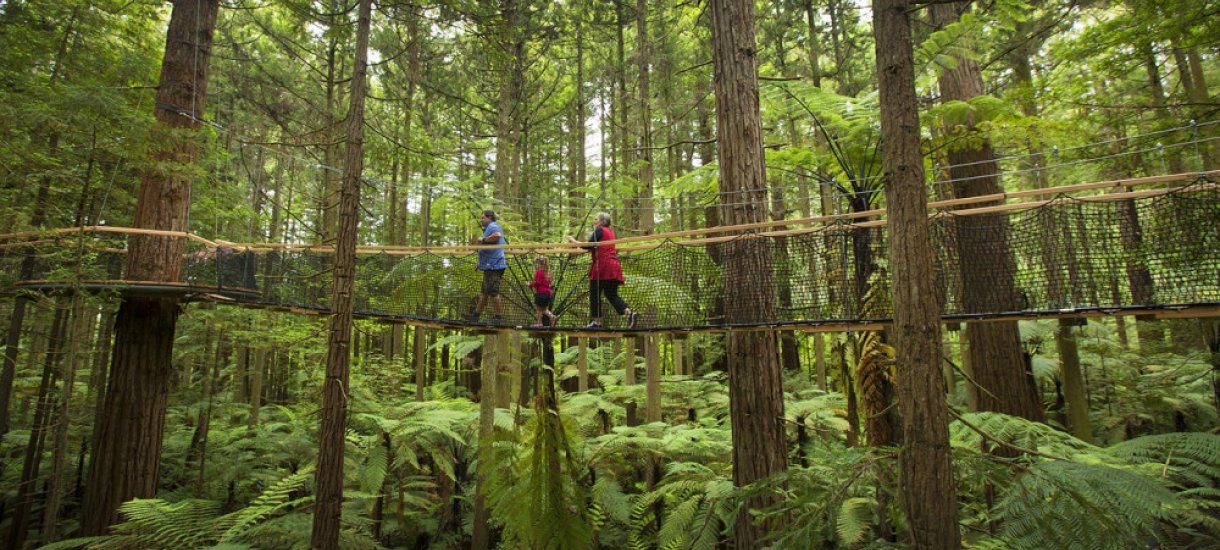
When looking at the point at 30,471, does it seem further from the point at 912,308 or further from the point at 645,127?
the point at 912,308

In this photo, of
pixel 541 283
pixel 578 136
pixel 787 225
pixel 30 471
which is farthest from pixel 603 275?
pixel 578 136

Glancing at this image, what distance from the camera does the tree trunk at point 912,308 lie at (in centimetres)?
207

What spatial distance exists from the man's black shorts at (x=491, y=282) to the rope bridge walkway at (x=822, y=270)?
0.28 metres

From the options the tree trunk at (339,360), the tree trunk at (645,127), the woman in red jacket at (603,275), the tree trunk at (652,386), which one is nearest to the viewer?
the tree trunk at (339,360)

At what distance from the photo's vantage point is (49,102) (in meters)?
4.25

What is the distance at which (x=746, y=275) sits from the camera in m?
4.16

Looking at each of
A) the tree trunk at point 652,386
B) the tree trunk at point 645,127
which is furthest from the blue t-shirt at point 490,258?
the tree trunk at point 645,127

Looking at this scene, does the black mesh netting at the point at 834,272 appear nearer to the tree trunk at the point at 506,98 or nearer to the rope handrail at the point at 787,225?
the rope handrail at the point at 787,225

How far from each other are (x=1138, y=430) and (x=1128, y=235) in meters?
5.75

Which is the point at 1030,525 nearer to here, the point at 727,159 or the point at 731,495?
the point at 731,495

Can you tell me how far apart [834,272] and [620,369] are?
23.4 feet

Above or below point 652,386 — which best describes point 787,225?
above

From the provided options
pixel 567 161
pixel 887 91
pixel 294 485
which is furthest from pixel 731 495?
pixel 567 161

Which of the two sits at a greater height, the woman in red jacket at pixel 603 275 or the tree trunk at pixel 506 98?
Result: the tree trunk at pixel 506 98
